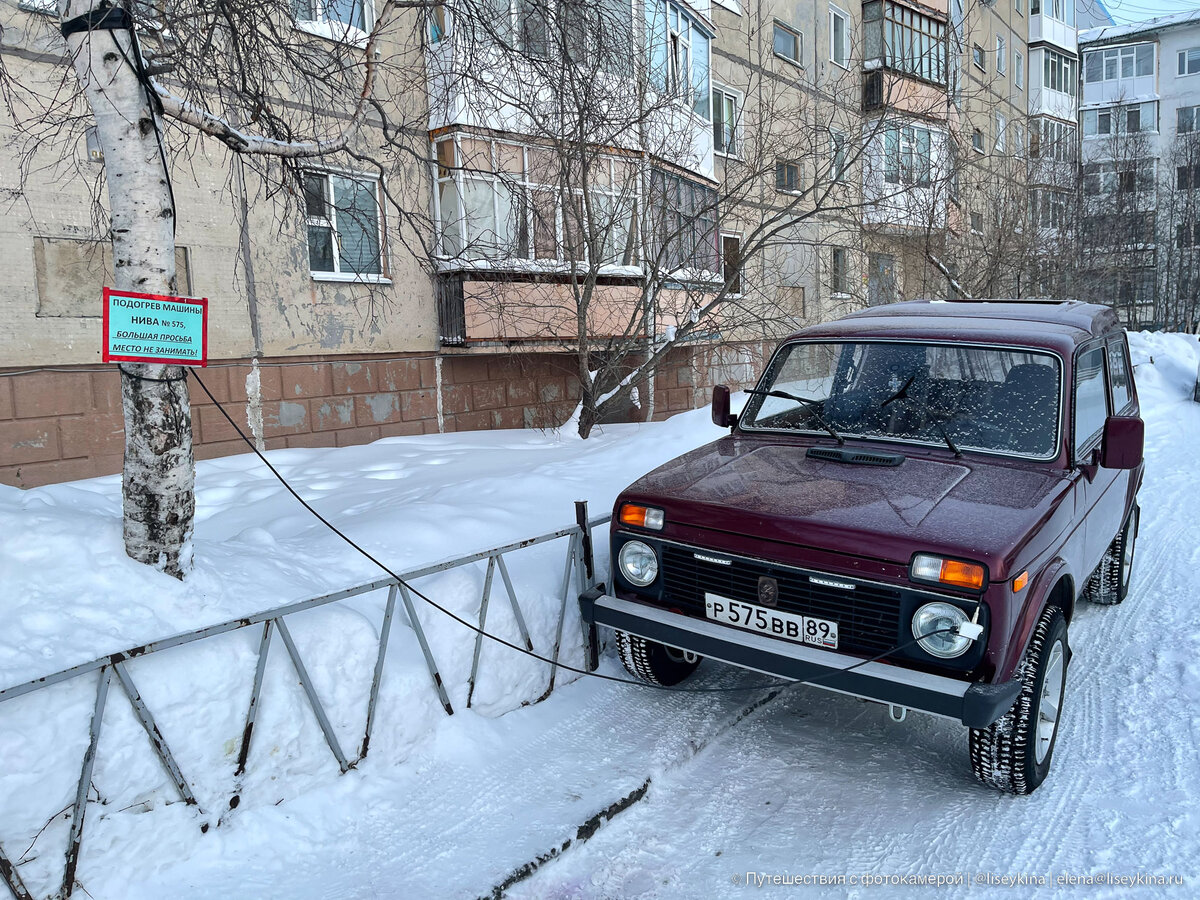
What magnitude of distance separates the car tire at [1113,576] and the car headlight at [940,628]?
110 inches

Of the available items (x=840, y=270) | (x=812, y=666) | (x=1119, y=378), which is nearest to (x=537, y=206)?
(x=1119, y=378)

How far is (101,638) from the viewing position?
2965 millimetres

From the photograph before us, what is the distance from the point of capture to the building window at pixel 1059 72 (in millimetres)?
33844

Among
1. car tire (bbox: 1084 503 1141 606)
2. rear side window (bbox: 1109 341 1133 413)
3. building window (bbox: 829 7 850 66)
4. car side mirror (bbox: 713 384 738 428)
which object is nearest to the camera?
car side mirror (bbox: 713 384 738 428)

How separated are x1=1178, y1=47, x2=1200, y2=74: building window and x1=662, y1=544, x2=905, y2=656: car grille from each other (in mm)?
48320

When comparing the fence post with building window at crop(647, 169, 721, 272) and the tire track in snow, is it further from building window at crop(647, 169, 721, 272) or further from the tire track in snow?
building window at crop(647, 169, 721, 272)

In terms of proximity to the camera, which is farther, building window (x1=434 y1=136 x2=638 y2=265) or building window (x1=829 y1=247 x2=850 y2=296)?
building window (x1=829 y1=247 x2=850 y2=296)

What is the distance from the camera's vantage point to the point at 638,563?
3.76 metres

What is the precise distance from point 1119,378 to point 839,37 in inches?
726

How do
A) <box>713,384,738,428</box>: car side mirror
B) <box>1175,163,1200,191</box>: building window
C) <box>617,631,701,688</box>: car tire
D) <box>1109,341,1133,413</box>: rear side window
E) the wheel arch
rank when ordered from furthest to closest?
<box>1175,163,1200,191</box>: building window, <box>1109,341,1133,413</box>: rear side window, <box>713,384,738,428</box>: car side mirror, <box>617,631,701,688</box>: car tire, the wheel arch

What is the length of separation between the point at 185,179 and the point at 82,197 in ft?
3.58

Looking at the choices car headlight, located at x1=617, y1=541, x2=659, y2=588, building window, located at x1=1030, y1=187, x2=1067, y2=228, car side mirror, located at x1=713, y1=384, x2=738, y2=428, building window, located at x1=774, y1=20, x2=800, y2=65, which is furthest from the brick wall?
building window, located at x1=774, y1=20, x2=800, y2=65

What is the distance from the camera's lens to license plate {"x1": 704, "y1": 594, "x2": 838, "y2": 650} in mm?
3248

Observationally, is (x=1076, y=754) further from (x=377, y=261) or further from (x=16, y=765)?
(x=377, y=261)
